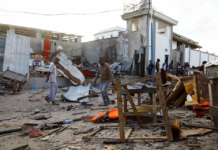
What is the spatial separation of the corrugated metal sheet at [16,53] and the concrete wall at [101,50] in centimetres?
834

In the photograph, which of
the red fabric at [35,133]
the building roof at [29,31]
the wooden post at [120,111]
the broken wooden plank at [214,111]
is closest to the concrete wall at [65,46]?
the building roof at [29,31]

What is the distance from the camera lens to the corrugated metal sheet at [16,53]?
999 cm

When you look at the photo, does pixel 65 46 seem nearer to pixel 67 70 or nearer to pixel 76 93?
pixel 67 70

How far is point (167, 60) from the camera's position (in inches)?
788

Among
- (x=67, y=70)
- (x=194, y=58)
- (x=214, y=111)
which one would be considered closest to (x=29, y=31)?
(x=67, y=70)

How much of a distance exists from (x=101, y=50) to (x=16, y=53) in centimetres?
939

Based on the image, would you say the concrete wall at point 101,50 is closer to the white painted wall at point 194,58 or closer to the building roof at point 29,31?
the building roof at point 29,31

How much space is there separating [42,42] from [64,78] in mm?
8273

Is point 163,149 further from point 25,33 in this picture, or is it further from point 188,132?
point 25,33

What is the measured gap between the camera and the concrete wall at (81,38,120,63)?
17.1 metres

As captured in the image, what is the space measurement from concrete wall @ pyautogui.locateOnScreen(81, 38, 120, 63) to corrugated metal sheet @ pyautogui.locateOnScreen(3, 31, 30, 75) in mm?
8341

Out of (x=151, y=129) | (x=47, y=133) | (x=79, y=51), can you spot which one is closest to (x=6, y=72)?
(x=47, y=133)

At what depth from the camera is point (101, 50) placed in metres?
18.4

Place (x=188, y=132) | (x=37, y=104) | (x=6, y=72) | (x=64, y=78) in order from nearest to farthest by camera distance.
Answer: (x=188, y=132)
(x=37, y=104)
(x=6, y=72)
(x=64, y=78)
